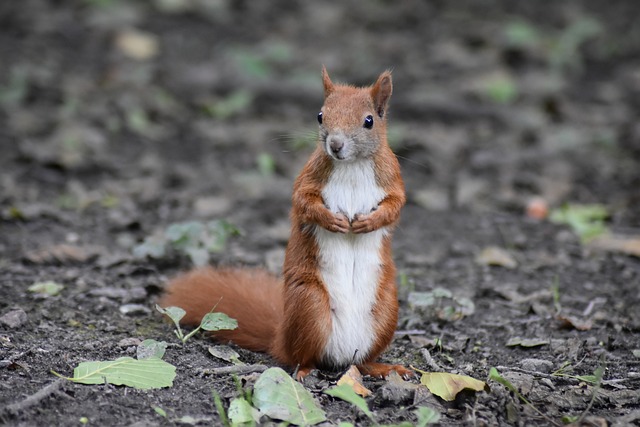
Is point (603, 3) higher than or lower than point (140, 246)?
higher

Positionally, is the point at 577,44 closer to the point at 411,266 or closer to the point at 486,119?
the point at 486,119

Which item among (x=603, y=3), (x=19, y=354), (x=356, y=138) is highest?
(x=603, y=3)

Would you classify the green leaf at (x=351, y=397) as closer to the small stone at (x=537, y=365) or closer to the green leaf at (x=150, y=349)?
the green leaf at (x=150, y=349)

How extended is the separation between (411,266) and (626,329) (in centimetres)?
118

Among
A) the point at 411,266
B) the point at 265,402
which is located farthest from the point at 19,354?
the point at 411,266

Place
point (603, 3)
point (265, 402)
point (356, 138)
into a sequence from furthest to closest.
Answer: point (603, 3) < point (356, 138) < point (265, 402)

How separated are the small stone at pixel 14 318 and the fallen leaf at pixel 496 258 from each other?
229cm

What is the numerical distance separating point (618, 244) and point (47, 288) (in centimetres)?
292

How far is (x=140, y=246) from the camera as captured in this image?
4.06 m

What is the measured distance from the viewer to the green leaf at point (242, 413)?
2.57 m

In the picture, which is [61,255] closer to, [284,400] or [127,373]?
[127,373]

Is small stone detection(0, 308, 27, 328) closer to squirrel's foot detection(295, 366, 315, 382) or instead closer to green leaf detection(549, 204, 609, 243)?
squirrel's foot detection(295, 366, 315, 382)

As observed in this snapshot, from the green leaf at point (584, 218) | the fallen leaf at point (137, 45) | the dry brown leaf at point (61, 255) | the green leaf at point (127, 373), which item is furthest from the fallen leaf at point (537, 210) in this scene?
the fallen leaf at point (137, 45)

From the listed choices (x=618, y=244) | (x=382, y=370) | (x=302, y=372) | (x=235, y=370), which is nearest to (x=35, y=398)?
(x=235, y=370)
